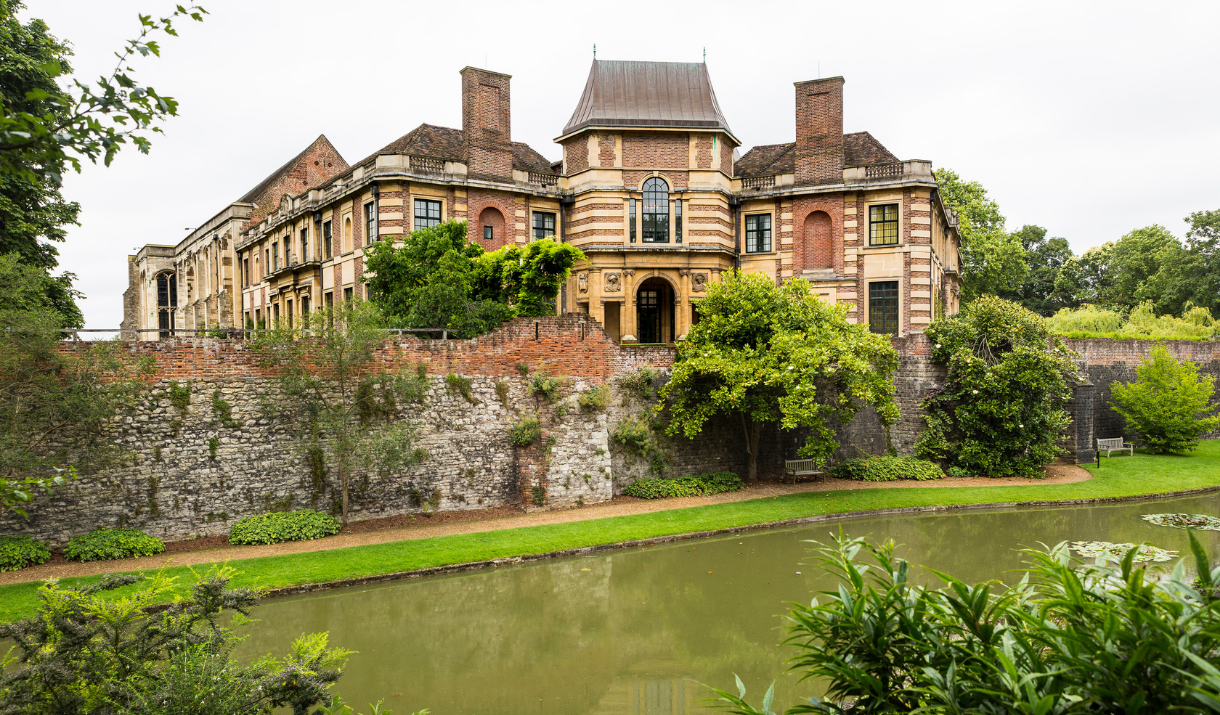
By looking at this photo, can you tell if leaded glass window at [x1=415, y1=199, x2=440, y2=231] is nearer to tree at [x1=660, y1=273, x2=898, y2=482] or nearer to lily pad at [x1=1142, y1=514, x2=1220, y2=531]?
tree at [x1=660, y1=273, x2=898, y2=482]

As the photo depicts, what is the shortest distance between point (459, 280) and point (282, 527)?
7991 mm

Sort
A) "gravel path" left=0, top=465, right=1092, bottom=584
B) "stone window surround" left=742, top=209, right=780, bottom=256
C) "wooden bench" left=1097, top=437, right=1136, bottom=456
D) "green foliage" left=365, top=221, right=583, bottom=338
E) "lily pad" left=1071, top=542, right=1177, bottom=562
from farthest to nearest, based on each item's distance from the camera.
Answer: "stone window surround" left=742, top=209, right=780, bottom=256, "wooden bench" left=1097, top=437, right=1136, bottom=456, "green foliage" left=365, top=221, right=583, bottom=338, "lily pad" left=1071, top=542, right=1177, bottom=562, "gravel path" left=0, top=465, right=1092, bottom=584

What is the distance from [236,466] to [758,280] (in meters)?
13.9

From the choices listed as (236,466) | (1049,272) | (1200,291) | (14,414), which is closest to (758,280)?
(236,466)

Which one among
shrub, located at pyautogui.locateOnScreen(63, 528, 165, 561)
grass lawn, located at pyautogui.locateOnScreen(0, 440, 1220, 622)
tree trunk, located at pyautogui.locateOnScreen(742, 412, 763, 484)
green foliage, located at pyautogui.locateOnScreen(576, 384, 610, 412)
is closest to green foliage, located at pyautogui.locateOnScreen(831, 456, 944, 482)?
grass lawn, located at pyautogui.locateOnScreen(0, 440, 1220, 622)

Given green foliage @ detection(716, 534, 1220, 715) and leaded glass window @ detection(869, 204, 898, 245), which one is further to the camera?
leaded glass window @ detection(869, 204, 898, 245)

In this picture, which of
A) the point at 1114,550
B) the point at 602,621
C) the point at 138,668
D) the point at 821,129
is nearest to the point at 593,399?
the point at 602,621

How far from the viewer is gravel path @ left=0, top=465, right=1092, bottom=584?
13.0m

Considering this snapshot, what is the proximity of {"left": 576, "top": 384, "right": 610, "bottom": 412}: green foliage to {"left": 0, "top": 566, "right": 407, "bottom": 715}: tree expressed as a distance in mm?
12929

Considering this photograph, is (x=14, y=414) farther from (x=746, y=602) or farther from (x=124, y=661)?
(x=746, y=602)

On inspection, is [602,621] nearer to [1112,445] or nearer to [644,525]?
[644,525]

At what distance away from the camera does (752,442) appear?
69.5ft

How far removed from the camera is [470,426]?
18156 millimetres

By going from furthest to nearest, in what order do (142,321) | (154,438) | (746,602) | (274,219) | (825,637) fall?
(142,321) → (274,219) → (154,438) → (746,602) → (825,637)
